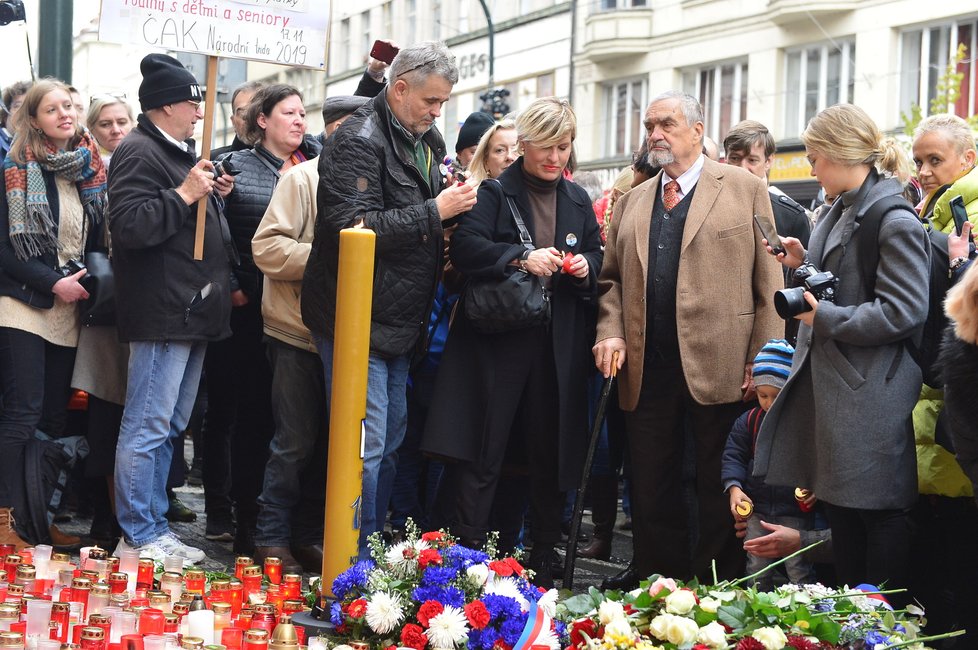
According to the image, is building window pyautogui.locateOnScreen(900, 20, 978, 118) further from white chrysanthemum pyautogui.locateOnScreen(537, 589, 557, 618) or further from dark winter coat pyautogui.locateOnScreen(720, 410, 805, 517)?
white chrysanthemum pyautogui.locateOnScreen(537, 589, 557, 618)

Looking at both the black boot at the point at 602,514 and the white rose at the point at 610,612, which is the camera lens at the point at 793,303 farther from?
the black boot at the point at 602,514

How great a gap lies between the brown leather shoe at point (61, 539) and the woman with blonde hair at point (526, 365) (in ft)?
6.05

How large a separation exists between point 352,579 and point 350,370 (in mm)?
613

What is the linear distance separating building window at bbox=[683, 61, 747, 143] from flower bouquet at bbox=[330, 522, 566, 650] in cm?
2639

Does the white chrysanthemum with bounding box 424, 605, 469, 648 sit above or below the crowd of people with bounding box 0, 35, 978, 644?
below

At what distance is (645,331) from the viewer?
573cm

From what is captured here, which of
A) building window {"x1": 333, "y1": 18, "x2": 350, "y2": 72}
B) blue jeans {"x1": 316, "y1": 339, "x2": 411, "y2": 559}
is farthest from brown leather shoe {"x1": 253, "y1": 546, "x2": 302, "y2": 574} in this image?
building window {"x1": 333, "y1": 18, "x2": 350, "y2": 72}

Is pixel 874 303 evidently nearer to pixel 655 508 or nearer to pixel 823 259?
pixel 823 259

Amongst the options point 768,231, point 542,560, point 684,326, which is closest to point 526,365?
point 684,326

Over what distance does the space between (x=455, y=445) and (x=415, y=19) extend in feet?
126

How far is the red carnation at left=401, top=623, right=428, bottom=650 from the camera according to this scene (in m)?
3.71

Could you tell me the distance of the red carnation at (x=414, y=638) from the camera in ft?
12.2

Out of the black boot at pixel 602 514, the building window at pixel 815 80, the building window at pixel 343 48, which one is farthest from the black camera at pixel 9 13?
the building window at pixel 343 48

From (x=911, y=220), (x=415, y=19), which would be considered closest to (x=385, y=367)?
(x=911, y=220)
